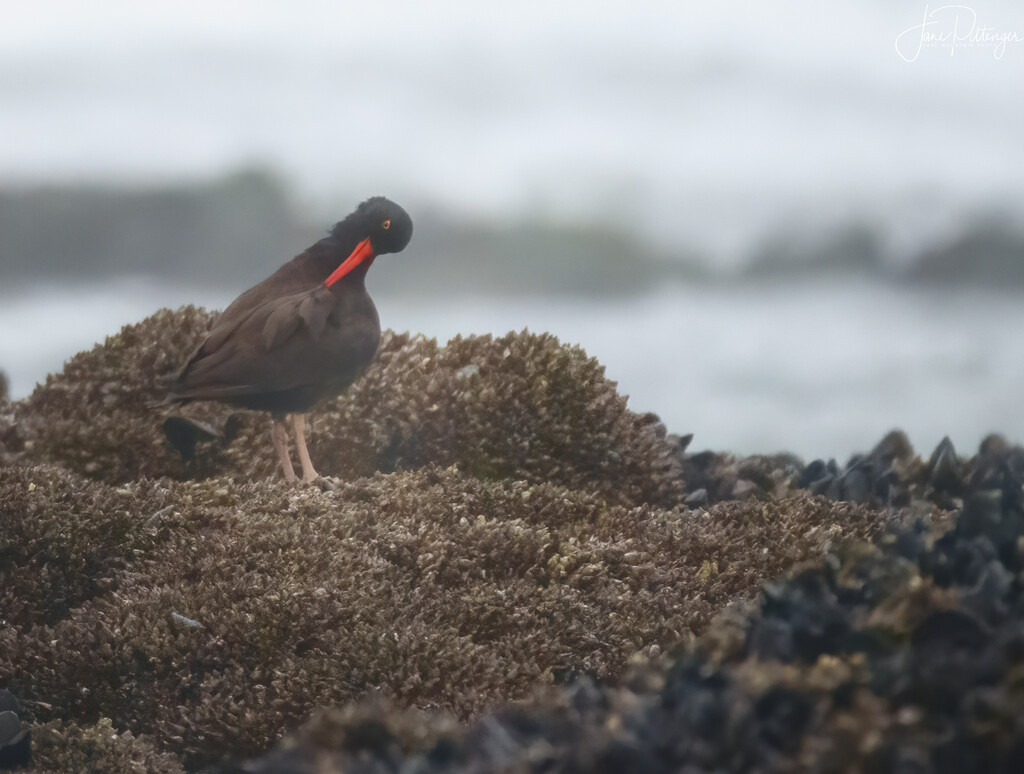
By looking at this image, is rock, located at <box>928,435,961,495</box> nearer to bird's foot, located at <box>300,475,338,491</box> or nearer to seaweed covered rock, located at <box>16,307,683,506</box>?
A: seaweed covered rock, located at <box>16,307,683,506</box>

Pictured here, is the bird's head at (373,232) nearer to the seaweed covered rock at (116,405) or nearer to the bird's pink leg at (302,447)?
the bird's pink leg at (302,447)

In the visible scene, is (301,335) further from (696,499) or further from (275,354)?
(696,499)

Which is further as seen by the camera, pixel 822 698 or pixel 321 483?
pixel 321 483

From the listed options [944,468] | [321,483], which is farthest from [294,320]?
[944,468]

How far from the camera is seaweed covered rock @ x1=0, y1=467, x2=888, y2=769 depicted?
4.52 m

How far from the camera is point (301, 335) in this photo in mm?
6402

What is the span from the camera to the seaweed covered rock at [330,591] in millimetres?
4523

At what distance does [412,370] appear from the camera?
7.54m

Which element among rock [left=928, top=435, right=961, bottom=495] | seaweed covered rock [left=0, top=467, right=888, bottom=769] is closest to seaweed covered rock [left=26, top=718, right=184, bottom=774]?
seaweed covered rock [left=0, top=467, right=888, bottom=769]

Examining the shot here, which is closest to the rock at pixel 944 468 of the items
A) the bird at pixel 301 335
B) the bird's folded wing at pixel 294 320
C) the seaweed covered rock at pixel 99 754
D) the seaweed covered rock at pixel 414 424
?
the seaweed covered rock at pixel 414 424

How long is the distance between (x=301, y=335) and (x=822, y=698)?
4952 millimetres

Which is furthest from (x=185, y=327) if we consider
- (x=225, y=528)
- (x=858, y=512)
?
(x=858, y=512)

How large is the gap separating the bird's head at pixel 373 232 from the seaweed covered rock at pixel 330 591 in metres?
1.64

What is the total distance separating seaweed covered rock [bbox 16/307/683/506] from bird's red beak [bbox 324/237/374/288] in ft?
3.47
